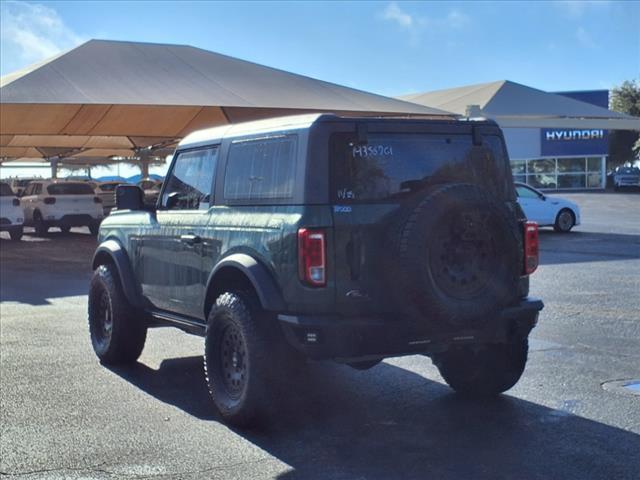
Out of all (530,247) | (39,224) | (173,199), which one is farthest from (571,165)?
(530,247)

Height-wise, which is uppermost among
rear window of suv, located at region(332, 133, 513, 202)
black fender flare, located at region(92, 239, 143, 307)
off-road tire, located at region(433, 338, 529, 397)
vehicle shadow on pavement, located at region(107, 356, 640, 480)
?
rear window of suv, located at region(332, 133, 513, 202)

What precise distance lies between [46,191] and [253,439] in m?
24.5

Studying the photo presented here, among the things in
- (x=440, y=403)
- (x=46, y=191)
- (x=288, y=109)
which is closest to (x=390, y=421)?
(x=440, y=403)

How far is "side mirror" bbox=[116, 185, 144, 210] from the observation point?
806cm

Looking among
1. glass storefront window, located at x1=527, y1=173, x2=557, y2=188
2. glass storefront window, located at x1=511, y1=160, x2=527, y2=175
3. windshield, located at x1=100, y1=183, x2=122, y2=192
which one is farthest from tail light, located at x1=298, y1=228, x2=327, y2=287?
glass storefront window, located at x1=511, y1=160, x2=527, y2=175

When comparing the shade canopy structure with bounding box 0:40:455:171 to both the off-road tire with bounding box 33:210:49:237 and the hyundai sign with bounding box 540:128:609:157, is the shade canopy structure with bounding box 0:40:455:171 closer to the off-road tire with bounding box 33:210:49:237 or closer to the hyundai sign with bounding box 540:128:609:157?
the off-road tire with bounding box 33:210:49:237

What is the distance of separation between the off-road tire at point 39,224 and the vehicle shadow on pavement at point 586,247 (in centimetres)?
1554

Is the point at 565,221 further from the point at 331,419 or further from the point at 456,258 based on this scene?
the point at 456,258

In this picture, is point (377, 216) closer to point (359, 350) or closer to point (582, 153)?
point (359, 350)

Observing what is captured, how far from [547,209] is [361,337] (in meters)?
19.0

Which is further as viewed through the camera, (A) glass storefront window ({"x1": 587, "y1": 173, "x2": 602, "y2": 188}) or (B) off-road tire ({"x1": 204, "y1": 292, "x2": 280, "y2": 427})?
(A) glass storefront window ({"x1": 587, "y1": 173, "x2": 602, "y2": 188})

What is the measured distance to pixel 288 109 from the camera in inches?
1071

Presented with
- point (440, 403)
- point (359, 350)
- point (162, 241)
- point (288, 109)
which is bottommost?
point (440, 403)

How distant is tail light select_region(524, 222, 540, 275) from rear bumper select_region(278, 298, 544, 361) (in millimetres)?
587
